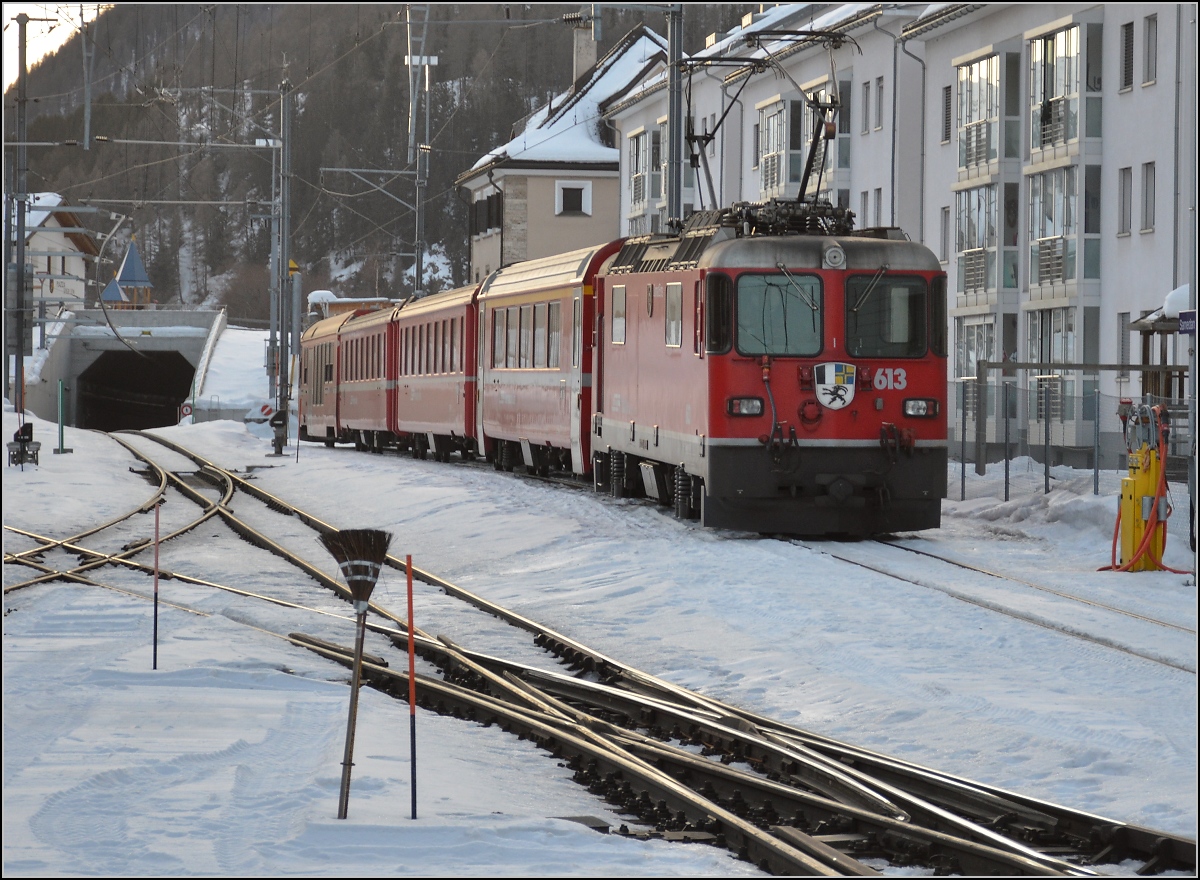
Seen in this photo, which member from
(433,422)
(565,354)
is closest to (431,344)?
(433,422)

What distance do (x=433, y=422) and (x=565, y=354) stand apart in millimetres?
10604

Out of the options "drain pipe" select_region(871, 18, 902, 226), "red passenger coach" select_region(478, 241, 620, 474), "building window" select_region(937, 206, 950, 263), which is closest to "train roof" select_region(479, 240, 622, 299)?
"red passenger coach" select_region(478, 241, 620, 474)

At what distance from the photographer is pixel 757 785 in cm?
852

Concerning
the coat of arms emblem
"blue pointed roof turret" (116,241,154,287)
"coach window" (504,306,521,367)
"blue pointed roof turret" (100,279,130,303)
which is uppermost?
"blue pointed roof turret" (116,241,154,287)

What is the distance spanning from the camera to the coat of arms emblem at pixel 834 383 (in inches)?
749

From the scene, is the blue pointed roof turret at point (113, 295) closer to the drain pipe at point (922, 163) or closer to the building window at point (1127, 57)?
the drain pipe at point (922, 163)

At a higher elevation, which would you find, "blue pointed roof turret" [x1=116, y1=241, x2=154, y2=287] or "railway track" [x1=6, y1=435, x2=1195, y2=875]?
"blue pointed roof turret" [x1=116, y1=241, x2=154, y2=287]

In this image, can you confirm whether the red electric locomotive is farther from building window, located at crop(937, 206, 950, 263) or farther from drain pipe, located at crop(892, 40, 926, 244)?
drain pipe, located at crop(892, 40, 926, 244)

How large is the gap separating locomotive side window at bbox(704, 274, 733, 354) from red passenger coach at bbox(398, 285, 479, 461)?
574 inches

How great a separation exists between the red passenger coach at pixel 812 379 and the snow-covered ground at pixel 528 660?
28.8 inches

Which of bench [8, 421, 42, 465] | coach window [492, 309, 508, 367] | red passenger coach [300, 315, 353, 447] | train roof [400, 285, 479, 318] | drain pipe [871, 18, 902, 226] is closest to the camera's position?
coach window [492, 309, 508, 367]

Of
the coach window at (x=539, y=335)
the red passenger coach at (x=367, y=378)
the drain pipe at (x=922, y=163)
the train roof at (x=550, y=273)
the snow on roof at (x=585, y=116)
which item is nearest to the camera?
the train roof at (x=550, y=273)

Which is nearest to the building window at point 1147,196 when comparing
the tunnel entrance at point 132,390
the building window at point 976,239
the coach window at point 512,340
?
the building window at point 976,239

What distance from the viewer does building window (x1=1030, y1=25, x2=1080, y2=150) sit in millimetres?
37938
